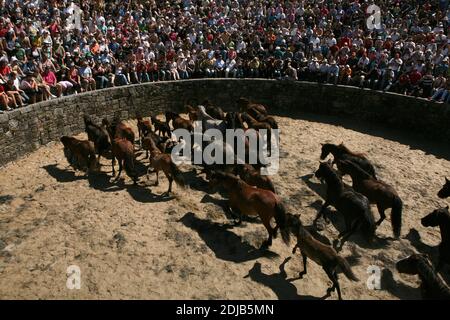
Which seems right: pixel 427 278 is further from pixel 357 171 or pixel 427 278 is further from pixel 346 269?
pixel 357 171

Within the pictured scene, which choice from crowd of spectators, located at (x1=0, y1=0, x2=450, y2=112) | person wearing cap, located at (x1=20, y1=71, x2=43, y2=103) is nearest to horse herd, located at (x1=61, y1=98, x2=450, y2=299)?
person wearing cap, located at (x1=20, y1=71, x2=43, y2=103)

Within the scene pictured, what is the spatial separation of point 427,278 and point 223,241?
4.14 meters

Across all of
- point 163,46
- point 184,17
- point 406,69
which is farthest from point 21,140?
point 406,69

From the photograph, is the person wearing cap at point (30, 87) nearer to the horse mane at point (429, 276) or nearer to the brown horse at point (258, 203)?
the brown horse at point (258, 203)

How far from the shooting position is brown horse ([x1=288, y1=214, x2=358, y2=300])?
7805mm

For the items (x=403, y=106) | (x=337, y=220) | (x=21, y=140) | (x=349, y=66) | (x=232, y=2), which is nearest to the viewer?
(x=337, y=220)

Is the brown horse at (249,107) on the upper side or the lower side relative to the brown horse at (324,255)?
lower

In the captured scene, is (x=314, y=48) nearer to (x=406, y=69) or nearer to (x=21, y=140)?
(x=406, y=69)

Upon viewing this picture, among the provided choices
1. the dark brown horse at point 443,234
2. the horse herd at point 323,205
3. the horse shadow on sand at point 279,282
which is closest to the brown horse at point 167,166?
the horse herd at point 323,205

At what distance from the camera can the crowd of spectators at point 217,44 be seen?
16.2 meters

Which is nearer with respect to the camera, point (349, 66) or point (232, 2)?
point (349, 66)

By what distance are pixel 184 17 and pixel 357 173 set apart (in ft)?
46.0

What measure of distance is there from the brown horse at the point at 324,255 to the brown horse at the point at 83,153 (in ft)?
20.9

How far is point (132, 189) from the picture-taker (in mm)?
11867
